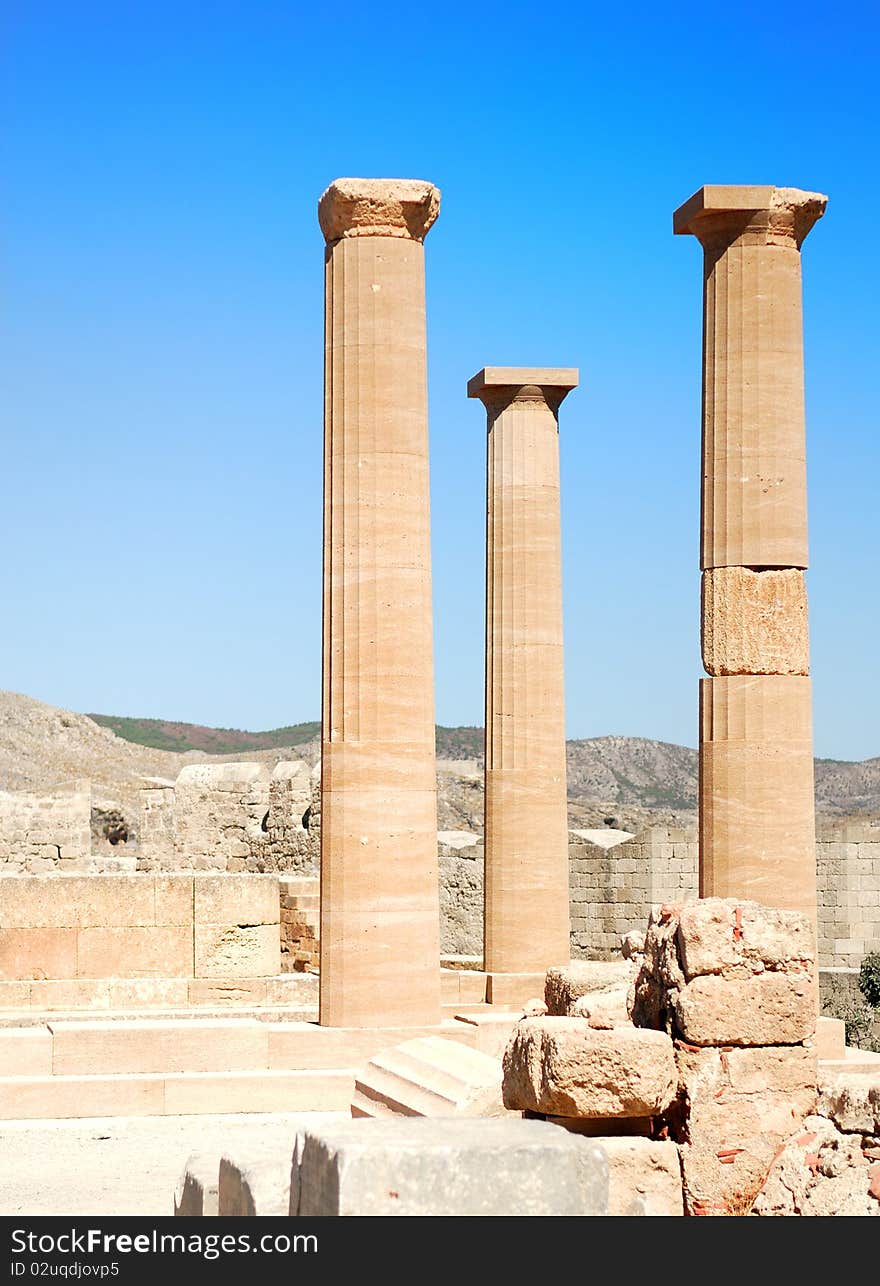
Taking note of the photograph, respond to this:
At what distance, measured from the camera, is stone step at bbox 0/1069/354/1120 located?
46.2 feet

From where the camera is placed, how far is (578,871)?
32.0 meters

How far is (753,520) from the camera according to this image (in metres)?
16.3

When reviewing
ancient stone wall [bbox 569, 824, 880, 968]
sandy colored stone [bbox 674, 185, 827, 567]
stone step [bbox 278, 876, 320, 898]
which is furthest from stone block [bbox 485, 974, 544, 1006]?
ancient stone wall [bbox 569, 824, 880, 968]

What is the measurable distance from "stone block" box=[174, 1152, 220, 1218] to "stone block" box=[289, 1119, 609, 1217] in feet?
6.18

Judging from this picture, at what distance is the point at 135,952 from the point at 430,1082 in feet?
30.1

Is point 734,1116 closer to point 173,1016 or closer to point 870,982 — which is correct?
point 173,1016

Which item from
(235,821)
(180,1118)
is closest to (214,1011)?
(180,1118)

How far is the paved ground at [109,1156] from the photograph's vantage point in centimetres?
1073

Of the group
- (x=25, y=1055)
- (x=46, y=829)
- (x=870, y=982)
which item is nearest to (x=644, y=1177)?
(x=25, y=1055)

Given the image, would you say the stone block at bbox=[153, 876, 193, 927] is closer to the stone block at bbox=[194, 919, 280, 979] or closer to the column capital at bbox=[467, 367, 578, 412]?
the stone block at bbox=[194, 919, 280, 979]

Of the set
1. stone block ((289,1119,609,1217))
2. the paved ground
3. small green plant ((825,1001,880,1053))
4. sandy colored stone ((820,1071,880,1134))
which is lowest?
small green plant ((825,1001,880,1053))

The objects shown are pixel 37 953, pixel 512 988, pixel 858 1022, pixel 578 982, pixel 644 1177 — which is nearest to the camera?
pixel 644 1177
